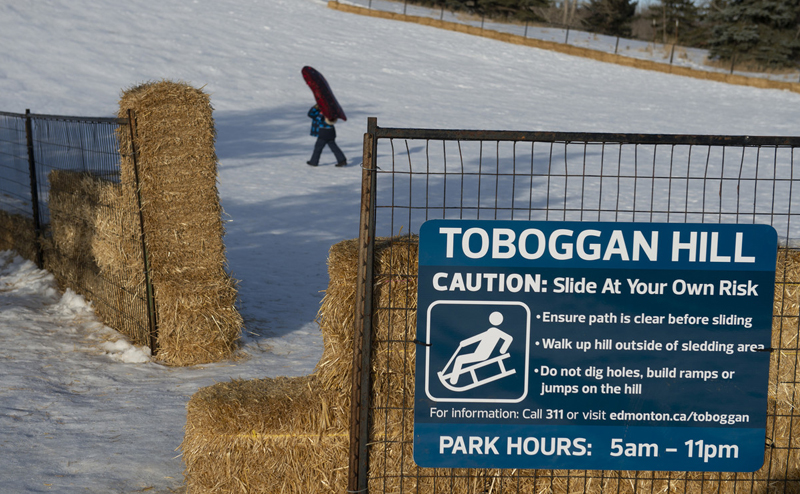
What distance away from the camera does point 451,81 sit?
89.0 feet

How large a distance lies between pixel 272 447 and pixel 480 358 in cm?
123

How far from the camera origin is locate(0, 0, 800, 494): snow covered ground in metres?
4.96

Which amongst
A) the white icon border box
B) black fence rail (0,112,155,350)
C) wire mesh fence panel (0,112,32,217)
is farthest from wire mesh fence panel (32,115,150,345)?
the white icon border box

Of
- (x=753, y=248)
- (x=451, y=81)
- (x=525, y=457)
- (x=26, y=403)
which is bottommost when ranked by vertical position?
(x=26, y=403)

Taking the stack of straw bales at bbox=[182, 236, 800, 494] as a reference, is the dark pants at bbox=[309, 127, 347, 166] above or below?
above

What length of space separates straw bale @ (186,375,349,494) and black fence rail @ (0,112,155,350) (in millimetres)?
2950

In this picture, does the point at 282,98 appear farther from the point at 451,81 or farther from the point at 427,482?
the point at 427,482

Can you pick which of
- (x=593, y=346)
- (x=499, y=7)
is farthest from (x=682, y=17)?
(x=593, y=346)

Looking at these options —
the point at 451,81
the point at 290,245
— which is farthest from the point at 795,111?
the point at 290,245

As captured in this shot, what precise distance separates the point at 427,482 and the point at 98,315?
16.6ft

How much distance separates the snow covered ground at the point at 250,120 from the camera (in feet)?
16.3

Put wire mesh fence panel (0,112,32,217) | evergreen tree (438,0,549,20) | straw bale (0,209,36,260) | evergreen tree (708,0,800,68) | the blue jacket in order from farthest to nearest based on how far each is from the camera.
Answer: evergreen tree (438,0,549,20) < evergreen tree (708,0,800,68) < the blue jacket < wire mesh fence panel (0,112,32,217) < straw bale (0,209,36,260)

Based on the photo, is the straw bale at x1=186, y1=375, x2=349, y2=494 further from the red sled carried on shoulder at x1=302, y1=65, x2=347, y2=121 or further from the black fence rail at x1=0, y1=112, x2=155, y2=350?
the red sled carried on shoulder at x1=302, y1=65, x2=347, y2=121

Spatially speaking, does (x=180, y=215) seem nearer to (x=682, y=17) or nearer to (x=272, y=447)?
(x=272, y=447)
